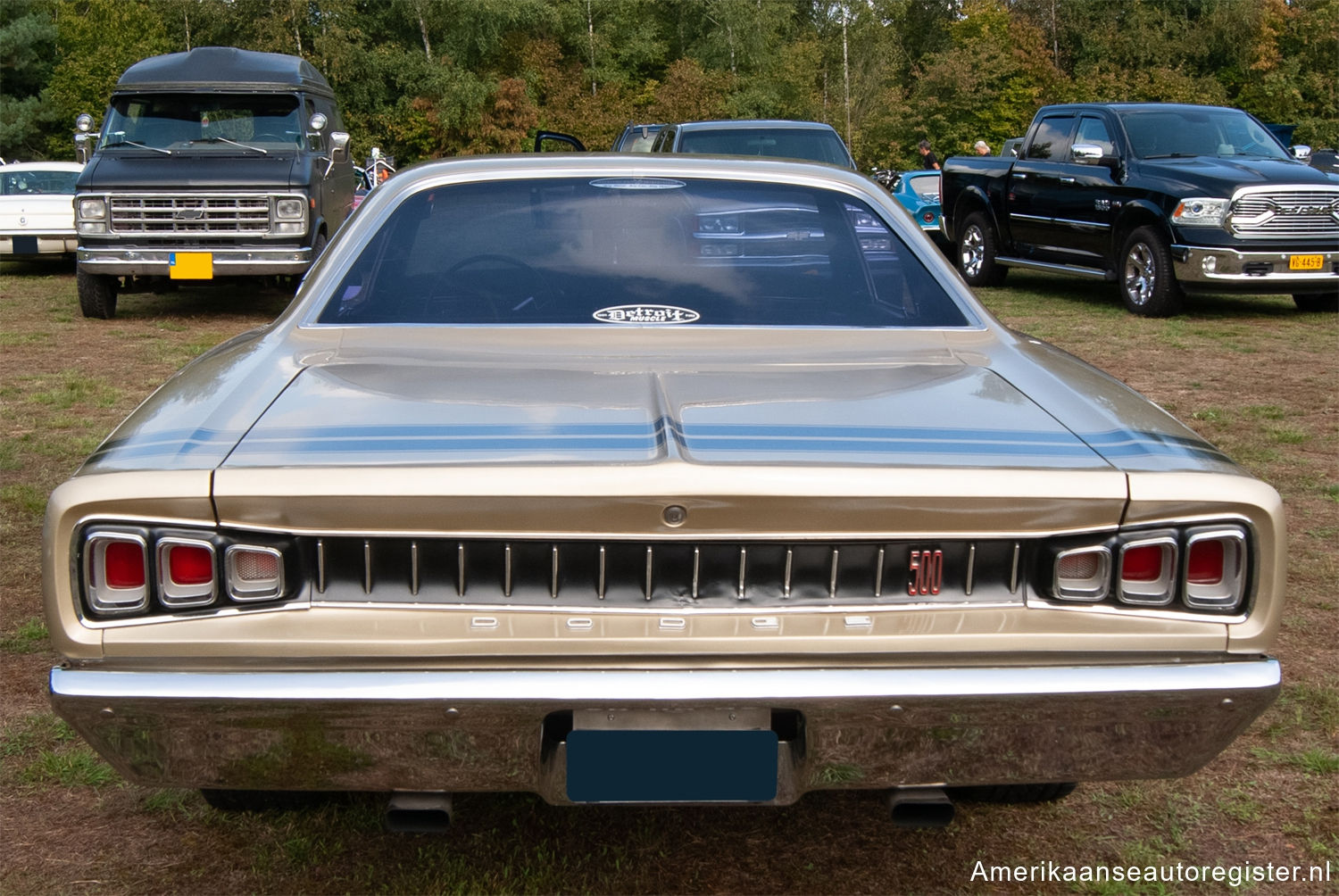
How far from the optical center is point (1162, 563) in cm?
228

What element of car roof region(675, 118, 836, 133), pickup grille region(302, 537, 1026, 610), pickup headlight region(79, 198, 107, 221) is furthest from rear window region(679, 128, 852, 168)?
pickup grille region(302, 537, 1026, 610)

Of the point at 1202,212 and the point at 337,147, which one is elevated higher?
the point at 337,147

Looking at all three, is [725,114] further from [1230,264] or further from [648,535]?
[648,535]

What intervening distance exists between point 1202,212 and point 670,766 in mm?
10482

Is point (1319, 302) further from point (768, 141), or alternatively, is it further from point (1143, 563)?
point (1143, 563)

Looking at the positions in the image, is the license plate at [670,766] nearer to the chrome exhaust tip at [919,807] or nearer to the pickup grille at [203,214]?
the chrome exhaust tip at [919,807]

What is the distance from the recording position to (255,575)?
7.25ft

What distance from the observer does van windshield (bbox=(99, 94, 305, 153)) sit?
12.3m

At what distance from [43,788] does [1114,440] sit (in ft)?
8.27

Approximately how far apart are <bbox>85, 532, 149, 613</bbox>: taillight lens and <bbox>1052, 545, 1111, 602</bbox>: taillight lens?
1.49m

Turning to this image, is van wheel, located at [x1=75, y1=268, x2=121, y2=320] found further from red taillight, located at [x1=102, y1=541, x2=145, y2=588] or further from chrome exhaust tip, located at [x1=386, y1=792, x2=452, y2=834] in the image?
chrome exhaust tip, located at [x1=386, y1=792, x2=452, y2=834]

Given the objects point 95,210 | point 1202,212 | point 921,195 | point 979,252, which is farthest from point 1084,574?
point 921,195

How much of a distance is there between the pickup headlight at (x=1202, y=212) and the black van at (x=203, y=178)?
737 cm

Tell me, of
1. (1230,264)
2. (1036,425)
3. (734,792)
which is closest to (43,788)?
(734,792)
